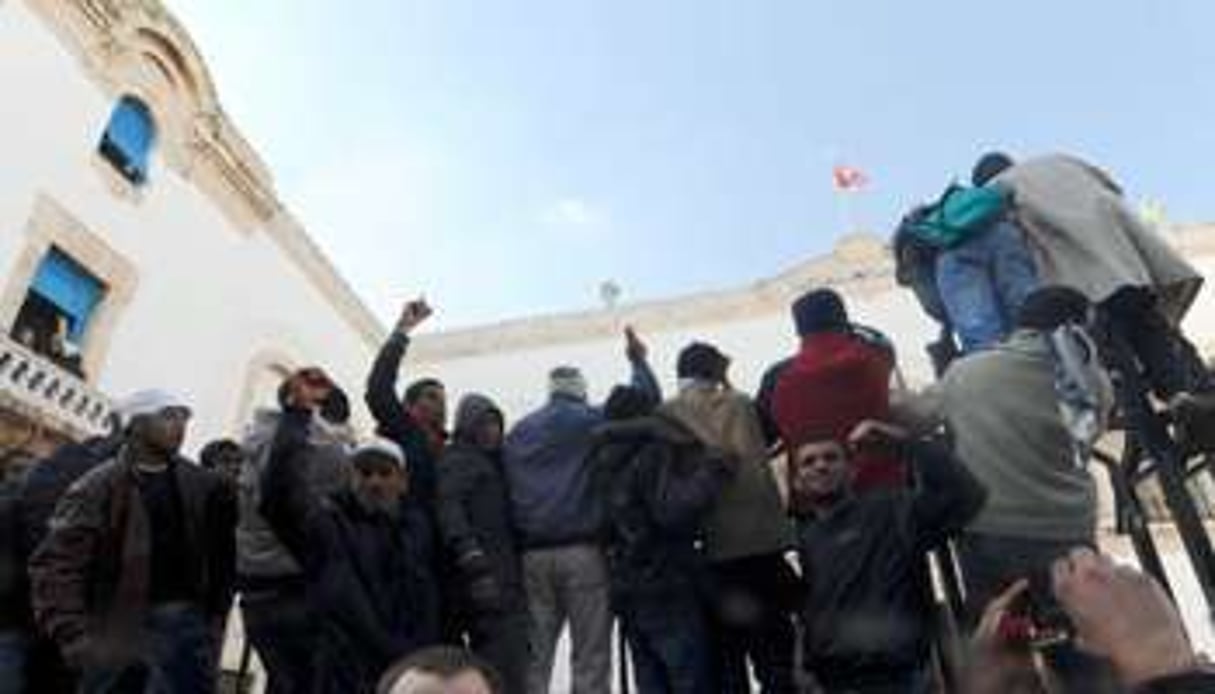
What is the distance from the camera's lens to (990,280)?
11.5 feet

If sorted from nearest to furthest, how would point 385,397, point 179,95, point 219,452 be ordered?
point 385,397, point 219,452, point 179,95

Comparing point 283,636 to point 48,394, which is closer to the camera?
point 283,636

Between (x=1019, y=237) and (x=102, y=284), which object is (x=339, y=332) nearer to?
(x=102, y=284)

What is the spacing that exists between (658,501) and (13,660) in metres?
2.86

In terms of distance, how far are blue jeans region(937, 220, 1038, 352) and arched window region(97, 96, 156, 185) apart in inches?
516

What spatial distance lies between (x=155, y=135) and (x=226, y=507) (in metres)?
12.2

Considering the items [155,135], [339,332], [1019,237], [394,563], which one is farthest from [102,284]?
[1019,237]

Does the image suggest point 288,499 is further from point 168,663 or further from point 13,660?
point 13,660

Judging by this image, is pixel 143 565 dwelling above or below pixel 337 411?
below

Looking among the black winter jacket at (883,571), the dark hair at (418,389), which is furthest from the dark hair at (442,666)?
the dark hair at (418,389)

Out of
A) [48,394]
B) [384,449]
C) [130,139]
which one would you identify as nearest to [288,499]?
[384,449]

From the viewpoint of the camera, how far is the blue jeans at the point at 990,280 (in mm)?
3469

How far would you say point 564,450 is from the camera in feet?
15.8

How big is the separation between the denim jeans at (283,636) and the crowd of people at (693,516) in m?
0.01
